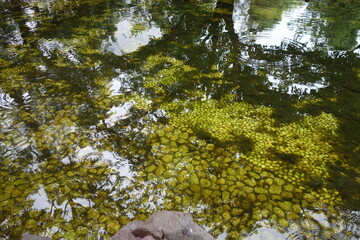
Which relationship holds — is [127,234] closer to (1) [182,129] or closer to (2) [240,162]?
(2) [240,162]

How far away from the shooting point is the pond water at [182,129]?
3053mm

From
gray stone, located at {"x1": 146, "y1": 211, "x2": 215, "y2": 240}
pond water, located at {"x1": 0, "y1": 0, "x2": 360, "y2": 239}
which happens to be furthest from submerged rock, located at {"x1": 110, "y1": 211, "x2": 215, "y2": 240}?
pond water, located at {"x1": 0, "y1": 0, "x2": 360, "y2": 239}

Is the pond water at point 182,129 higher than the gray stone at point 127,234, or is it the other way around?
the gray stone at point 127,234

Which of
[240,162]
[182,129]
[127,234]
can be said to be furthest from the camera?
[182,129]

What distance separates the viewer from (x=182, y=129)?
422cm

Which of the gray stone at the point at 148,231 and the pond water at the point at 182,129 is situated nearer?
the gray stone at the point at 148,231

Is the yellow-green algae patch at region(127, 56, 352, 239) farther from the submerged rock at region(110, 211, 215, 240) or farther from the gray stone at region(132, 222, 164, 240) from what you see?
the gray stone at region(132, 222, 164, 240)

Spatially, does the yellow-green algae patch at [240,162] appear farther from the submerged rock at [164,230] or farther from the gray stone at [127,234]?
the gray stone at [127,234]

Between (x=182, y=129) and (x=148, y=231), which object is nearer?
(x=148, y=231)

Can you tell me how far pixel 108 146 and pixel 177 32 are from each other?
473cm

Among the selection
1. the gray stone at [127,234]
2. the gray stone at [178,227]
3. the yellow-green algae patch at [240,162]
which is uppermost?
the gray stone at [127,234]

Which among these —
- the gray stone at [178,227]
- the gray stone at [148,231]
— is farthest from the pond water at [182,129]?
the gray stone at [148,231]

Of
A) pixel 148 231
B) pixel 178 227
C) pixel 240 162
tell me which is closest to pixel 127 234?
pixel 148 231

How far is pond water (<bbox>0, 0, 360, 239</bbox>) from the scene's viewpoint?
10.0 feet
